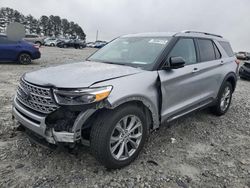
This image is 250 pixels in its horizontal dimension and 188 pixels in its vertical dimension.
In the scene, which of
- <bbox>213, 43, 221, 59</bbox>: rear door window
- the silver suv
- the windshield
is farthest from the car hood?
<bbox>213, 43, 221, 59</bbox>: rear door window

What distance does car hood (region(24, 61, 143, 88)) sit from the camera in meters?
2.62

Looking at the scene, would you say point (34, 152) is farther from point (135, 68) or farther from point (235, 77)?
point (235, 77)

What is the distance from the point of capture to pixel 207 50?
452cm

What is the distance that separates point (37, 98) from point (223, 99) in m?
4.03

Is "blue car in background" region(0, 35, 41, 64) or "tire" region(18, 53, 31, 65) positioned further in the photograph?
"tire" region(18, 53, 31, 65)

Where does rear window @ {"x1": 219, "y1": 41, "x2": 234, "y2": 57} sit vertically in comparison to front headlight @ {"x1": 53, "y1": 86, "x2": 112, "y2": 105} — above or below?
above

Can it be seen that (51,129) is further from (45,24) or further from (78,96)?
(45,24)

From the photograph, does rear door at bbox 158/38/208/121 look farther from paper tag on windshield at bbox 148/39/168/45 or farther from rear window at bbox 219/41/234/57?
rear window at bbox 219/41/234/57

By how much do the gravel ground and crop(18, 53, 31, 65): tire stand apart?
337 inches

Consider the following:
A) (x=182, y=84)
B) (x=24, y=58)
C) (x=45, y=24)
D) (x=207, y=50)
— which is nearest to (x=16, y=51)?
(x=24, y=58)

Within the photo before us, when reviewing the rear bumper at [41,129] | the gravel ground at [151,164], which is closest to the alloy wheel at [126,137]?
the gravel ground at [151,164]

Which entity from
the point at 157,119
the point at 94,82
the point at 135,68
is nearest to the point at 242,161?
the point at 157,119

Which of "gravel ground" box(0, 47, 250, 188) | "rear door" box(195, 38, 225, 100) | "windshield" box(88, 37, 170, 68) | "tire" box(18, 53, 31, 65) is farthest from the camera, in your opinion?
"tire" box(18, 53, 31, 65)

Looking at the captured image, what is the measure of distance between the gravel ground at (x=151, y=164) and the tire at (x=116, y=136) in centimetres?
18
